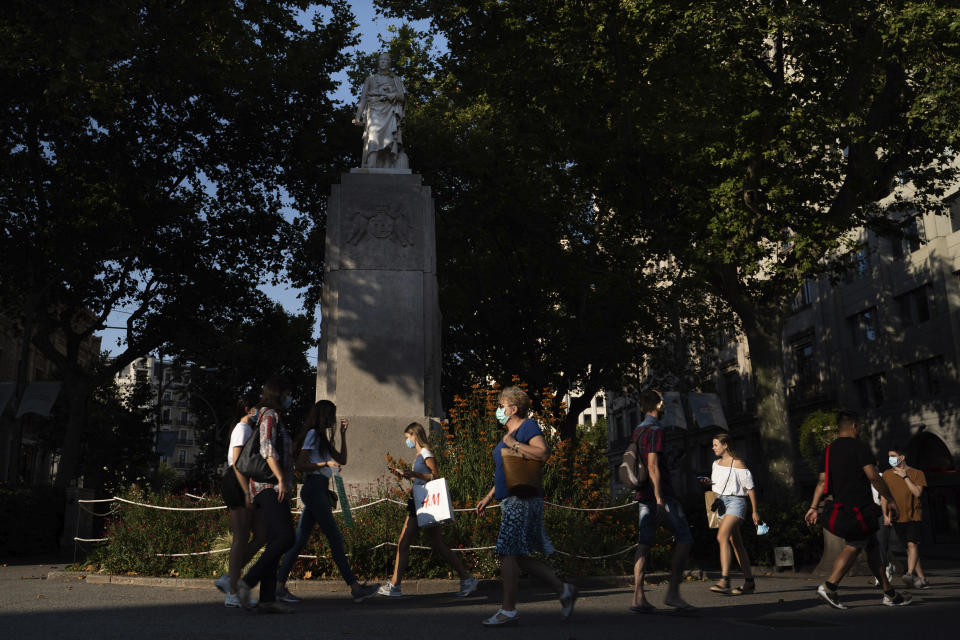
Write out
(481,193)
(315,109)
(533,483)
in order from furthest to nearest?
(481,193)
(315,109)
(533,483)

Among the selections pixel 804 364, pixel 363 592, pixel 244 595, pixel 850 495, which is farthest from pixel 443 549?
pixel 804 364

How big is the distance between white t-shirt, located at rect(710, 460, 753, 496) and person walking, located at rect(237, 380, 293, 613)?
521cm

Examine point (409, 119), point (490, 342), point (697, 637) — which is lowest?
point (697, 637)

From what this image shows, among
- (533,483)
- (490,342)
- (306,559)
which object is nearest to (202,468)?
(490,342)

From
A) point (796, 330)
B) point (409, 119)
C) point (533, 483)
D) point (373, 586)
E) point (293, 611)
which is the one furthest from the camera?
point (796, 330)

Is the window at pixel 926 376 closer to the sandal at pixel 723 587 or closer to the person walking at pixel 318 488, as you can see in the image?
the sandal at pixel 723 587

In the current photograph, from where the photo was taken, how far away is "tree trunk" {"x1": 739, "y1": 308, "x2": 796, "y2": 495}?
16.9 meters

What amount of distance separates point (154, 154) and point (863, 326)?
96.5 ft

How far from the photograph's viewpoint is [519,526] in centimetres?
692

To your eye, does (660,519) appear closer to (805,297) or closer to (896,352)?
(896,352)

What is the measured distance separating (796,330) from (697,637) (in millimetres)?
39323

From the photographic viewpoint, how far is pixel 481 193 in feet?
78.9

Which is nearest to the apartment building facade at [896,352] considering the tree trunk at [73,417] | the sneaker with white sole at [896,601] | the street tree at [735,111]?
the street tree at [735,111]

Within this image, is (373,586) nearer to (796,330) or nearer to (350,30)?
(350,30)
